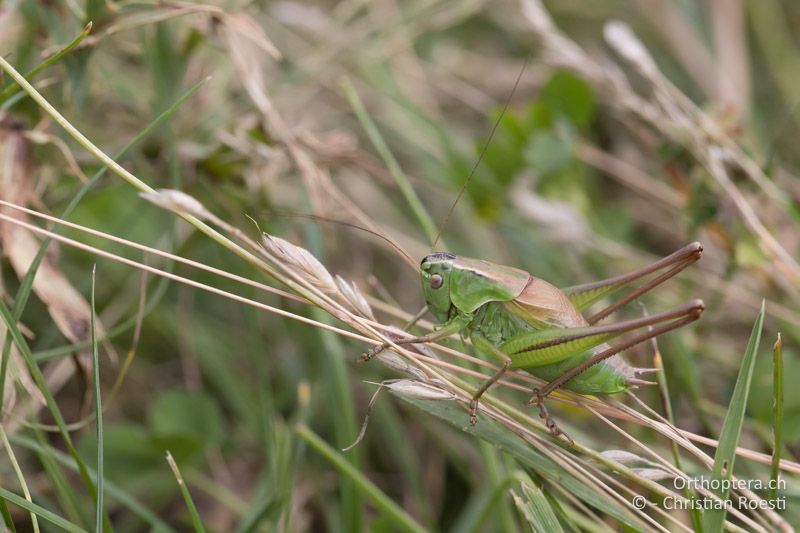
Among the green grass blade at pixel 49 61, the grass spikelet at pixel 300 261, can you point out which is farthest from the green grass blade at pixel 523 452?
the green grass blade at pixel 49 61

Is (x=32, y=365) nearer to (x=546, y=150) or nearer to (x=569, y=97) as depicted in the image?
(x=546, y=150)

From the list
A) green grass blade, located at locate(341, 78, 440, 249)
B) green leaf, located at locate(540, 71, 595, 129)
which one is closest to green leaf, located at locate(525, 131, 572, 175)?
green leaf, located at locate(540, 71, 595, 129)

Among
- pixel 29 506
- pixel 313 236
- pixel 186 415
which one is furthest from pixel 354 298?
pixel 186 415

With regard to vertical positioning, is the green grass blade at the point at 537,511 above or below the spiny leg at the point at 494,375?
below

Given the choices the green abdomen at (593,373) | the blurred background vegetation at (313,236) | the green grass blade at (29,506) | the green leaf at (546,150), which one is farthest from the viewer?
the green leaf at (546,150)

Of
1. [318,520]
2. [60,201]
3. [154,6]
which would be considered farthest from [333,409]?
[154,6]

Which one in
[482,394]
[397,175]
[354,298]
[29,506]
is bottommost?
[29,506]

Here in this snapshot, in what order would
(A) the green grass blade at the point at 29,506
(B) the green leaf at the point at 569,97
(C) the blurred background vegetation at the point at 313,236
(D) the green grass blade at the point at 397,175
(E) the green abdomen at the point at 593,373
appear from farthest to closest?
(B) the green leaf at the point at 569,97 < (D) the green grass blade at the point at 397,175 < (C) the blurred background vegetation at the point at 313,236 < (E) the green abdomen at the point at 593,373 < (A) the green grass blade at the point at 29,506

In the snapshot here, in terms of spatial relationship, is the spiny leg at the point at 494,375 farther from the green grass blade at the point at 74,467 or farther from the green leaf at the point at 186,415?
the green leaf at the point at 186,415
